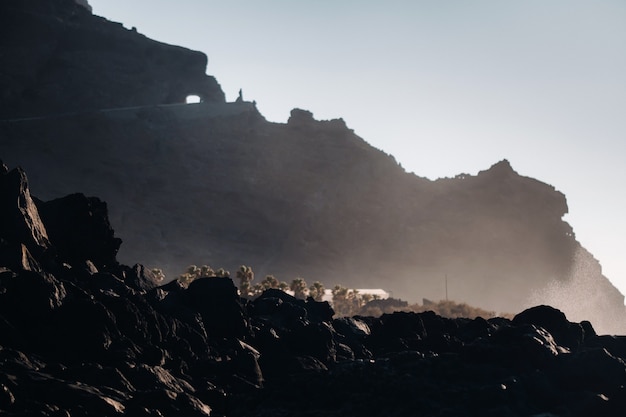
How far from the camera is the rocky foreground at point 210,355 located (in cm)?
3941

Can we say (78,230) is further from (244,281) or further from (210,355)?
(244,281)

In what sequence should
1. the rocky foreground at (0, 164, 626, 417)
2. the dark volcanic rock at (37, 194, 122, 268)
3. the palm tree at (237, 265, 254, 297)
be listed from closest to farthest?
1. the rocky foreground at (0, 164, 626, 417)
2. the dark volcanic rock at (37, 194, 122, 268)
3. the palm tree at (237, 265, 254, 297)

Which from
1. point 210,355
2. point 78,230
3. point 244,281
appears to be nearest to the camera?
point 210,355

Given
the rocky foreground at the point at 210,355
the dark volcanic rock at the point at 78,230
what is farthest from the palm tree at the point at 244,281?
the rocky foreground at the point at 210,355

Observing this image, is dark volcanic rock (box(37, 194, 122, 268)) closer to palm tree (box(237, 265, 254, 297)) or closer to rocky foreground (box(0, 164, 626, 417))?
rocky foreground (box(0, 164, 626, 417))

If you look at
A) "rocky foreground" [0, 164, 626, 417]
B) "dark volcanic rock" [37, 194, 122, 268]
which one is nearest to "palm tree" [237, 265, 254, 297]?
"dark volcanic rock" [37, 194, 122, 268]

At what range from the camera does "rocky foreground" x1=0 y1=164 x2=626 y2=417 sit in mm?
39406

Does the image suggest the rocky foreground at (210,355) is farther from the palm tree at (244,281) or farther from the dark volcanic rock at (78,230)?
the palm tree at (244,281)

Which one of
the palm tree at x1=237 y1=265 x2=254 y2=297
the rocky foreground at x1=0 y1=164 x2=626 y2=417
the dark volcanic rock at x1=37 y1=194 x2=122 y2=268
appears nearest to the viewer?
the rocky foreground at x1=0 y1=164 x2=626 y2=417

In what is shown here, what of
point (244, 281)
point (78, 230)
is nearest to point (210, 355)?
point (78, 230)

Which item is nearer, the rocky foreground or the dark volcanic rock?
the rocky foreground

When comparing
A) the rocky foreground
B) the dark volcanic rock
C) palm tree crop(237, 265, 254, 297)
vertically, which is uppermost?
palm tree crop(237, 265, 254, 297)

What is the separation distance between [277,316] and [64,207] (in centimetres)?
1592

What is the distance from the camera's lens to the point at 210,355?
48.8 metres
